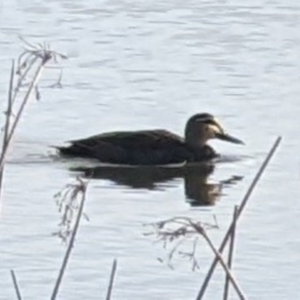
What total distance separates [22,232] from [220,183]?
2.66 m

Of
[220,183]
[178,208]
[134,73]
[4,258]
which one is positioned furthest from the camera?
[134,73]

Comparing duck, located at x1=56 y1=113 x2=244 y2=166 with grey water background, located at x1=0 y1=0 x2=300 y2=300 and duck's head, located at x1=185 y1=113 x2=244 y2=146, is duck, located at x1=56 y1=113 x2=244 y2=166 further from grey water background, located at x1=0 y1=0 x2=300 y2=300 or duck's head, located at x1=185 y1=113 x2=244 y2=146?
grey water background, located at x1=0 y1=0 x2=300 y2=300

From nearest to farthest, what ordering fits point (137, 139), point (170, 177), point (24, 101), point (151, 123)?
point (24, 101)
point (170, 177)
point (137, 139)
point (151, 123)

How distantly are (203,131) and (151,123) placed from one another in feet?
1.21

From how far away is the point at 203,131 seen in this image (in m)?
14.0

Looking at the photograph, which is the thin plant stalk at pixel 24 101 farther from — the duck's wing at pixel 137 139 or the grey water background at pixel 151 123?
the duck's wing at pixel 137 139

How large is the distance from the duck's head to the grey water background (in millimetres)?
116

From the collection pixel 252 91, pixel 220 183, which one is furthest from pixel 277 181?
pixel 252 91

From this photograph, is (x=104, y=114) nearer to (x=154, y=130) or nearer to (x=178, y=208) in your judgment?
(x=154, y=130)

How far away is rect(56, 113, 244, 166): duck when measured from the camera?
13469 mm

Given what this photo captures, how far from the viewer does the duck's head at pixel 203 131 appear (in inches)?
537

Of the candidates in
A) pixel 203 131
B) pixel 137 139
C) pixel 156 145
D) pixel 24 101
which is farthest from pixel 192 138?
pixel 24 101

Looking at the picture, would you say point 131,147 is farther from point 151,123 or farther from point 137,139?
point 151,123

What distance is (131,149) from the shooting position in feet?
45.4
